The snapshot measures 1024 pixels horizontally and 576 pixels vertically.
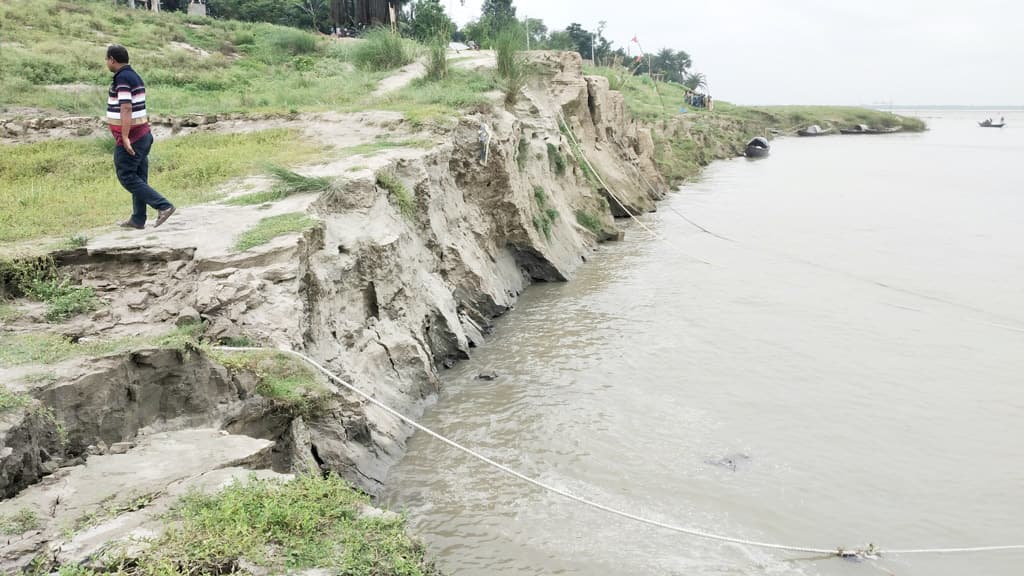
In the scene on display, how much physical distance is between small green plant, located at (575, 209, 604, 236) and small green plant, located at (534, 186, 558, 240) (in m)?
2.08

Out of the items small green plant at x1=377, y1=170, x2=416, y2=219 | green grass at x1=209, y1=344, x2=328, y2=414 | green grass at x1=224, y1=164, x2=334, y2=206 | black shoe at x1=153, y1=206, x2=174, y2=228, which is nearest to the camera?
green grass at x1=209, y1=344, x2=328, y2=414

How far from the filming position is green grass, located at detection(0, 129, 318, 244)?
762 cm

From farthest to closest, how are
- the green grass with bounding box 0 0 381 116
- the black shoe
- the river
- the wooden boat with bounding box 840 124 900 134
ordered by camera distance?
the wooden boat with bounding box 840 124 900 134
the green grass with bounding box 0 0 381 116
the black shoe
the river

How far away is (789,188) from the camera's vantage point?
2609 cm

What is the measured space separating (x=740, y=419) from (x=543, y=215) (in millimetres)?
6887

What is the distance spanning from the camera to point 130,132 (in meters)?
6.96

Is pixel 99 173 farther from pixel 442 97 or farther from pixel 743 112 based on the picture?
pixel 743 112

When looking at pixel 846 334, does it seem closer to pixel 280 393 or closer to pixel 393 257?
pixel 393 257

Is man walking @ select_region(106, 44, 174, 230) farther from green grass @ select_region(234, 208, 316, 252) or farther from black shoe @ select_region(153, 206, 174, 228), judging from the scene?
green grass @ select_region(234, 208, 316, 252)

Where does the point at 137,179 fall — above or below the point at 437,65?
below

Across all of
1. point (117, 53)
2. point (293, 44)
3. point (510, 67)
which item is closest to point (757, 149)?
point (293, 44)

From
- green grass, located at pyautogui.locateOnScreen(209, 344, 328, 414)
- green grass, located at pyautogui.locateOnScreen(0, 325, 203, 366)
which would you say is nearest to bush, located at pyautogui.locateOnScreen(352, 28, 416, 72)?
green grass, located at pyautogui.locateOnScreen(209, 344, 328, 414)

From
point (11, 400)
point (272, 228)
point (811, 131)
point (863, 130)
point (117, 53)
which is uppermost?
point (863, 130)

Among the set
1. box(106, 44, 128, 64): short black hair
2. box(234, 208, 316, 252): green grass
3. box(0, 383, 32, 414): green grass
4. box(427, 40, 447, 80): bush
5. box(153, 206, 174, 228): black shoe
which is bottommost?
box(0, 383, 32, 414): green grass
